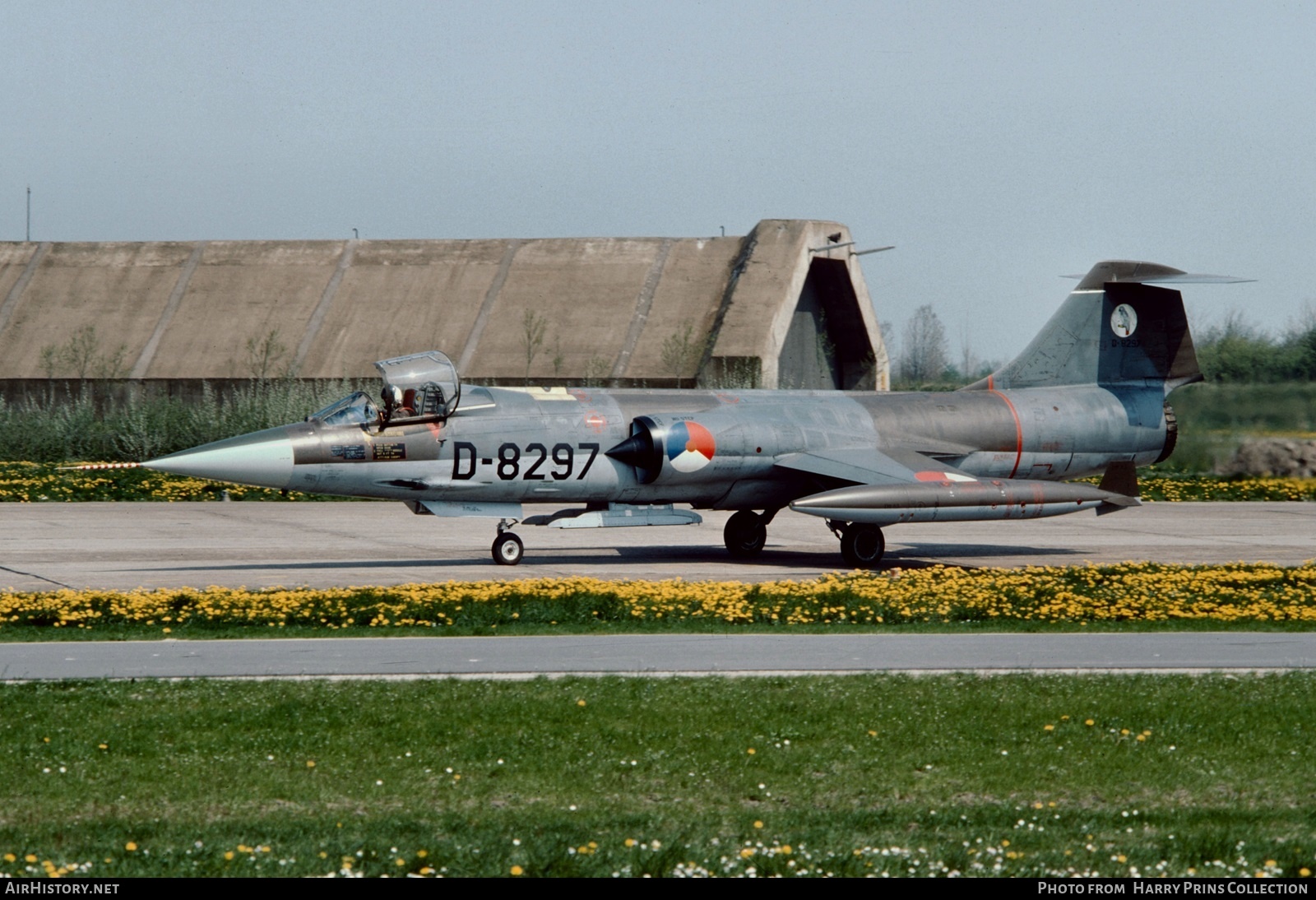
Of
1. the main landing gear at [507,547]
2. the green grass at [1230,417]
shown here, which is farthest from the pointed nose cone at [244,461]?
the green grass at [1230,417]

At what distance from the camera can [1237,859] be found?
22.3 feet

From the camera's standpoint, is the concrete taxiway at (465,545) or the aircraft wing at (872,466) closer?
the concrete taxiway at (465,545)

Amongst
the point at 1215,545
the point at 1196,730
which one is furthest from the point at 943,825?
the point at 1215,545

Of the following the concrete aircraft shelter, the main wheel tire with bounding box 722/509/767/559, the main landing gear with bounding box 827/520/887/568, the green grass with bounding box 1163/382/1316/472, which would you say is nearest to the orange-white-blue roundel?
the main wheel tire with bounding box 722/509/767/559

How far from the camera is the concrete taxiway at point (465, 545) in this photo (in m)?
19.7

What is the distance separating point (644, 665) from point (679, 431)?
936cm

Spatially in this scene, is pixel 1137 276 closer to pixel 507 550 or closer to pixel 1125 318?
pixel 1125 318

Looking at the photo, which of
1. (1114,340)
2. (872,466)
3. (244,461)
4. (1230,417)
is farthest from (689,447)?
(1230,417)

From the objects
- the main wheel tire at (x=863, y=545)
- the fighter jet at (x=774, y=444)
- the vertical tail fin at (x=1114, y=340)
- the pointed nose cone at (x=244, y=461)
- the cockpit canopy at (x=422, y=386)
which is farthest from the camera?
the vertical tail fin at (x=1114, y=340)

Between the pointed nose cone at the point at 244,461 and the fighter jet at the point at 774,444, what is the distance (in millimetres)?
24

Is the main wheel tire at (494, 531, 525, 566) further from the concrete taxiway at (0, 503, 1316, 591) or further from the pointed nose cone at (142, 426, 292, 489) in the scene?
the pointed nose cone at (142, 426, 292, 489)

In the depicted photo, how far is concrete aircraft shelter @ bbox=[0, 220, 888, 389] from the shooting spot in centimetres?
4272

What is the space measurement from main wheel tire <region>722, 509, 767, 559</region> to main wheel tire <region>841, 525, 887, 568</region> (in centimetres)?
156

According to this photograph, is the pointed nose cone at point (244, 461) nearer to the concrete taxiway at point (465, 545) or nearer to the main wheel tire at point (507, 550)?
the concrete taxiway at point (465, 545)
